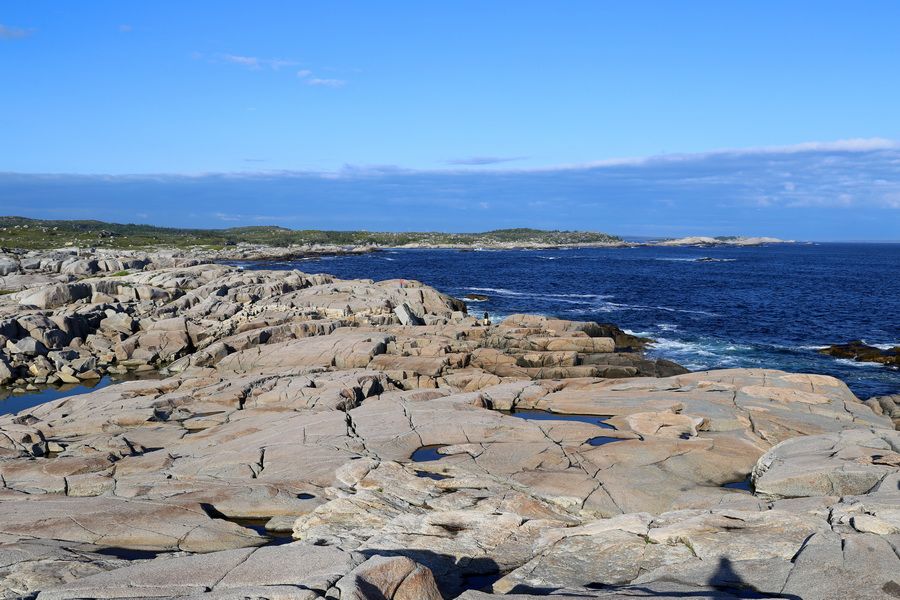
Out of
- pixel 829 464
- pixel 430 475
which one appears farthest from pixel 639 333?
pixel 430 475

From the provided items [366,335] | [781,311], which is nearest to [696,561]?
[366,335]

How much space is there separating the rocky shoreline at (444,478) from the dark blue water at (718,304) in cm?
1249

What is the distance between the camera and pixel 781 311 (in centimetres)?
7006

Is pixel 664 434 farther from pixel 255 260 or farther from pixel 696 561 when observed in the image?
pixel 255 260

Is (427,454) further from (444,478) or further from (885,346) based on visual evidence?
(885,346)

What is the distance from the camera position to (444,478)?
67.3 ft

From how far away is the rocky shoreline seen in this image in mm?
12445

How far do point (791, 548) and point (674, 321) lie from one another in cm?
5231

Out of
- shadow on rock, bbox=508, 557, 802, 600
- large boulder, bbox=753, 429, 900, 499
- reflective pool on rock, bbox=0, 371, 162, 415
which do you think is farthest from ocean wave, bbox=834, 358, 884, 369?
reflective pool on rock, bbox=0, 371, 162, 415

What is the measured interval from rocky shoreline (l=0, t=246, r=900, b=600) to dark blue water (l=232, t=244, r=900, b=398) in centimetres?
1249

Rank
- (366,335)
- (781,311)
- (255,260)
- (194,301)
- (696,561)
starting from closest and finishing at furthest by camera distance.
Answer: (696,561) → (366,335) → (194,301) → (781,311) → (255,260)

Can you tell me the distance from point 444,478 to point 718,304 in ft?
209

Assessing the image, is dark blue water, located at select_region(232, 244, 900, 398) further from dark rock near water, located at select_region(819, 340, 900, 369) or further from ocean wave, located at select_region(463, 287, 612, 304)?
dark rock near water, located at select_region(819, 340, 900, 369)

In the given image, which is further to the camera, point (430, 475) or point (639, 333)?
point (639, 333)
